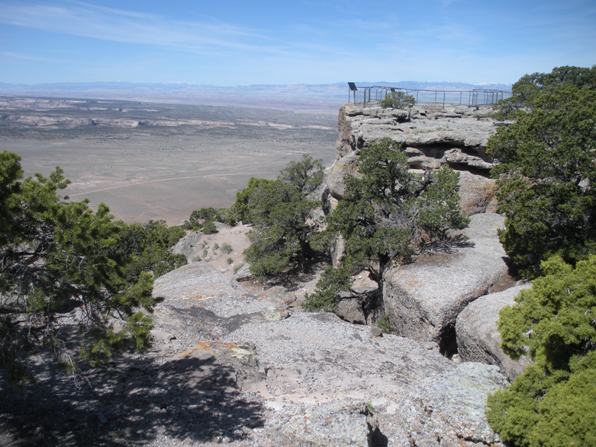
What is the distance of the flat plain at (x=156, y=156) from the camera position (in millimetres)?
62125

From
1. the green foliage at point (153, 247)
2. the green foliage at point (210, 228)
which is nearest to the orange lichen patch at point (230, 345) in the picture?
the green foliage at point (153, 247)

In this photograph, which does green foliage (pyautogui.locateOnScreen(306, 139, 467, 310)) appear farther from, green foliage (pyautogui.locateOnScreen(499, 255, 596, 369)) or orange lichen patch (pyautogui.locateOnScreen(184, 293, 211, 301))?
green foliage (pyautogui.locateOnScreen(499, 255, 596, 369))

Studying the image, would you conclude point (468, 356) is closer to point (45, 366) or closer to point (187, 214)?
point (45, 366)

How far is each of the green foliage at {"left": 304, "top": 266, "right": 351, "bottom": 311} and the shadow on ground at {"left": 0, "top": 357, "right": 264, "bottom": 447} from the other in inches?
290

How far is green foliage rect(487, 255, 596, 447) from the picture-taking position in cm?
797


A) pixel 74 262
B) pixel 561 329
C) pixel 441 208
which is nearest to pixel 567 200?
pixel 441 208

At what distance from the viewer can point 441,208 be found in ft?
63.4

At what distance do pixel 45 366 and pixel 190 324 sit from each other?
583cm

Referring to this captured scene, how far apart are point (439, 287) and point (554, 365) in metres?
7.42

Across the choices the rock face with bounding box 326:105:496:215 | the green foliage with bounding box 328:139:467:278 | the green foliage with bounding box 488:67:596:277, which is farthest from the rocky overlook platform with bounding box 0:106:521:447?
the rock face with bounding box 326:105:496:215

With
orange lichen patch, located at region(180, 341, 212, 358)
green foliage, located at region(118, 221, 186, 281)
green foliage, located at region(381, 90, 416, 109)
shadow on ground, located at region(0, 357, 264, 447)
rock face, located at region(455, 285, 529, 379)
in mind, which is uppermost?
green foliage, located at region(381, 90, 416, 109)

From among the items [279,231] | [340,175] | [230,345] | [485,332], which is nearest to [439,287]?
[485,332]

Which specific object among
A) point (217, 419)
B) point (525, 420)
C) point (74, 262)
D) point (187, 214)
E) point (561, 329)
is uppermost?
point (74, 262)

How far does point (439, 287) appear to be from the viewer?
54.6 ft
